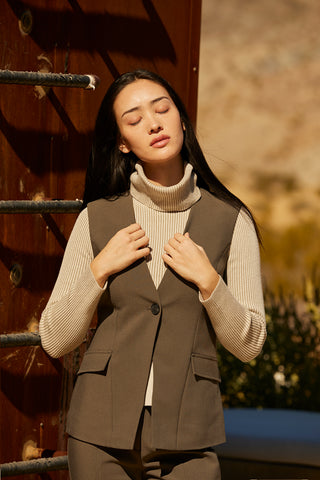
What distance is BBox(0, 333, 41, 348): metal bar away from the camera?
3.13 metres

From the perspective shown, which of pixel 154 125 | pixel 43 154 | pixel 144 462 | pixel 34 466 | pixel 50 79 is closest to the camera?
pixel 144 462

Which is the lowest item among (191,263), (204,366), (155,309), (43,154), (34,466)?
(34,466)

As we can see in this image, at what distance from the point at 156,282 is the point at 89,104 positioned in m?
1.08

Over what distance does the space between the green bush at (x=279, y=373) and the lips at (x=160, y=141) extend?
3.90 m

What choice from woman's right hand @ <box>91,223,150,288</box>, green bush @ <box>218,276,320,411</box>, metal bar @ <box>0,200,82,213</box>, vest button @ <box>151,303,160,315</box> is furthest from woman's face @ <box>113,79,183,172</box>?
green bush @ <box>218,276,320,411</box>

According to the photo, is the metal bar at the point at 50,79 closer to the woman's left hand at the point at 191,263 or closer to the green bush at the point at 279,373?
the woman's left hand at the point at 191,263

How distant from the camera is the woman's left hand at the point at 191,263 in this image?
2.50 meters

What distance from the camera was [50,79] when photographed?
10.3ft

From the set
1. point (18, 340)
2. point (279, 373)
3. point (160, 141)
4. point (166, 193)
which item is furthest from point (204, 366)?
point (279, 373)

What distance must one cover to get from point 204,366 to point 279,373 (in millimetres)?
4027

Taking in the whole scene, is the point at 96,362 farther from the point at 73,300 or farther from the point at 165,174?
the point at 165,174

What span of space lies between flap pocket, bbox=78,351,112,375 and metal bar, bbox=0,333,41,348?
58 cm

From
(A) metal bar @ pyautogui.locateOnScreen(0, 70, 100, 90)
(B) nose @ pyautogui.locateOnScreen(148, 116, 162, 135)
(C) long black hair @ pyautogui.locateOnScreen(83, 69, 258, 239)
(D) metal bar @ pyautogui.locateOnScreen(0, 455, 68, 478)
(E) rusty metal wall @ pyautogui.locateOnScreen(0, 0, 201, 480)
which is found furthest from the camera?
(E) rusty metal wall @ pyautogui.locateOnScreen(0, 0, 201, 480)

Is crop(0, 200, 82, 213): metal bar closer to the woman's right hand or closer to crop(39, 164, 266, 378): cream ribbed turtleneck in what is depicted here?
crop(39, 164, 266, 378): cream ribbed turtleneck
